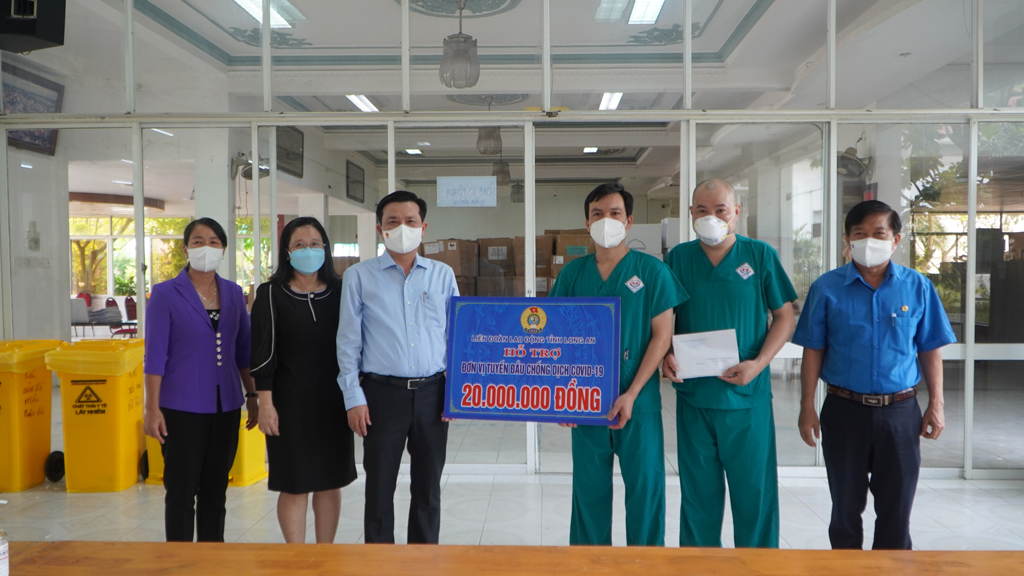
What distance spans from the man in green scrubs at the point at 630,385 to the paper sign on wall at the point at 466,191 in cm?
192

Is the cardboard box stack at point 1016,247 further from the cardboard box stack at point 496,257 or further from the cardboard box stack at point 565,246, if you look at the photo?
the cardboard box stack at point 496,257

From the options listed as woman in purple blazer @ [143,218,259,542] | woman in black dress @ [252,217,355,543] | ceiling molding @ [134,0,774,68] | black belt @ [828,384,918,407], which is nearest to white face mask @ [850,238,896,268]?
black belt @ [828,384,918,407]

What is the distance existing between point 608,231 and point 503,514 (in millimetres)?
2005

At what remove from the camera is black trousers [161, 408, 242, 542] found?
2334 millimetres

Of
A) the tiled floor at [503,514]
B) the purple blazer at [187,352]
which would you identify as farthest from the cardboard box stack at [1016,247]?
the purple blazer at [187,352]

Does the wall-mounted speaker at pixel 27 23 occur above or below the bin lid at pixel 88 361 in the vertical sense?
above

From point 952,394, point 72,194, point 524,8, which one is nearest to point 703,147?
point 524,8

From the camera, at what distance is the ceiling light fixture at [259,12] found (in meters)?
4.12

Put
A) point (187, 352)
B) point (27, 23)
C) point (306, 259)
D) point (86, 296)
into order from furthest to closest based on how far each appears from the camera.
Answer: point (86, 296) → point (27, 23) → point (187, 352) → point (306, 259)

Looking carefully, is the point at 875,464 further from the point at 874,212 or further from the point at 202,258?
the point at 202,258

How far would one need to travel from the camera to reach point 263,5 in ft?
13.5

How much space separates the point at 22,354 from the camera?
11.9 ft

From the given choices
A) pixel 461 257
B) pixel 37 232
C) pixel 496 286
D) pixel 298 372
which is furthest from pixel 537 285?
pixel 37 232

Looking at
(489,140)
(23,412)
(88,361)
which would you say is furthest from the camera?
(489,140)
